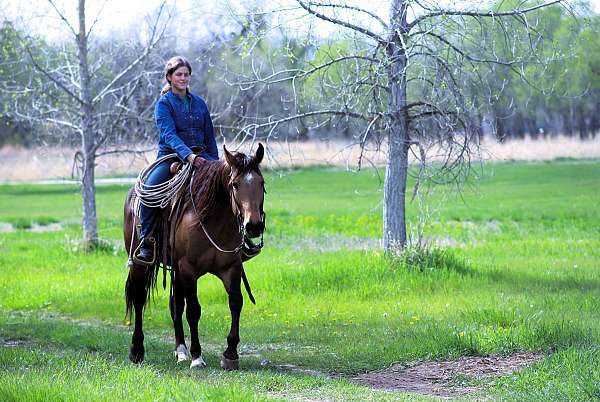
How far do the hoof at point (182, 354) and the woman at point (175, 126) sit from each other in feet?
3.16

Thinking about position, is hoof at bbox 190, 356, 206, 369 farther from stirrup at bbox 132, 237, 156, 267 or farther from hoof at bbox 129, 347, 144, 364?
stirrup at bbox 132, 237, 156, 267

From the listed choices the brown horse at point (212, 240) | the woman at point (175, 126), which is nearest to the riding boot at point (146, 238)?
the woman at point (175, 126)

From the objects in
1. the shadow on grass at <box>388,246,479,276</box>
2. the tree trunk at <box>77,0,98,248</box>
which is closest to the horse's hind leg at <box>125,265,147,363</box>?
the shadow on grass at <box>388,246,479,276</box>

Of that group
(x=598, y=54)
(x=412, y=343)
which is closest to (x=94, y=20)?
(x=412, y=343)

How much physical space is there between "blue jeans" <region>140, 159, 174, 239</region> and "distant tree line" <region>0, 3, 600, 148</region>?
3714 millimetres

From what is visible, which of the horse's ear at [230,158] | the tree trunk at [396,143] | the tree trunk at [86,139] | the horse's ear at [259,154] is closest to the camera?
the horse's ear at [259,154]

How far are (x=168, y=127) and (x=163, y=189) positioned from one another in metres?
0.60

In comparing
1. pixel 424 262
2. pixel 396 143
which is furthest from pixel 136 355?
pixel 396 143

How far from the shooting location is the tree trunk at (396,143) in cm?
1416

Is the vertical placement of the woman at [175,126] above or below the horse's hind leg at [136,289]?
above

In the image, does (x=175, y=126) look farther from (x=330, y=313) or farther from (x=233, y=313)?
(x=330, y=313)

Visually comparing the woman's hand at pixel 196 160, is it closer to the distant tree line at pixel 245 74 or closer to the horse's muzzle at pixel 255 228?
the horse's muzzle at pixel 255 228

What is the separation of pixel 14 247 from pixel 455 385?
14246mm

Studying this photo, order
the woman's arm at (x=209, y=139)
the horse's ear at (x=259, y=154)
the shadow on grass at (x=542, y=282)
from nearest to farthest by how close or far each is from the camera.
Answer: the horse's ear at (x=259, y=154)
the woman's arm at (x=209, y=139)
the shadow on grass at (x=542, y=282)
